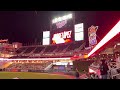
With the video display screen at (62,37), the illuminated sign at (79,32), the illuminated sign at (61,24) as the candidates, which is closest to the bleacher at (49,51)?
the illuminated sign at (79,32)

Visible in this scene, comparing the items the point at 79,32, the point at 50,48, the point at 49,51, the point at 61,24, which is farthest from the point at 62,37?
the point at 49,51

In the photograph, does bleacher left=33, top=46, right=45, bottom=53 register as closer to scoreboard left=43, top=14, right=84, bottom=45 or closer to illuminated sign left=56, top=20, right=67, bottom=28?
scoreboard left=43, top=14, right=84, bottom=45

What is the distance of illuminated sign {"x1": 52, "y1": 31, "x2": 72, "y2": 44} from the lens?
70.1 ft

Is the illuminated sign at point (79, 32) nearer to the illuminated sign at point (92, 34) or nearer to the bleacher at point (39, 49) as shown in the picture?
the illuminated sign at point (92, 34)

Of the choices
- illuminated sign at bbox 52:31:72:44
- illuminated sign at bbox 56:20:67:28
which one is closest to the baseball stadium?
illuminated sign at bbox 52:31:72:44

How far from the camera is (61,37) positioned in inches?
871

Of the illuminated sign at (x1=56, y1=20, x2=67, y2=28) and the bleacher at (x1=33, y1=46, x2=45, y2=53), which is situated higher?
the illuminated sign at (x1=56, y1=20, x2=67, y2=28)

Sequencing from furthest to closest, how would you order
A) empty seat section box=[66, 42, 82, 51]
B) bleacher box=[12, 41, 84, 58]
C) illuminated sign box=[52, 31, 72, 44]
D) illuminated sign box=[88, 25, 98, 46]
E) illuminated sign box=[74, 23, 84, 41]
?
Answer: illuminated sign box=[52, 31, 72, 44] → illuminated sign box=[74, 23, 84, 41] → empty seat section box=[66, 42, 82, 51] → bleacher box=[12, 41, 84, 58] → illuminated sign box=[88, 25, 98, 46]

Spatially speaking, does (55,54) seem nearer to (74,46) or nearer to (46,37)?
(74,46)

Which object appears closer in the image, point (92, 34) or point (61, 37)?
point (92, 34)

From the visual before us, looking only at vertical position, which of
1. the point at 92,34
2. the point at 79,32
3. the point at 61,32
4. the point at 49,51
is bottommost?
the point at 49,51
